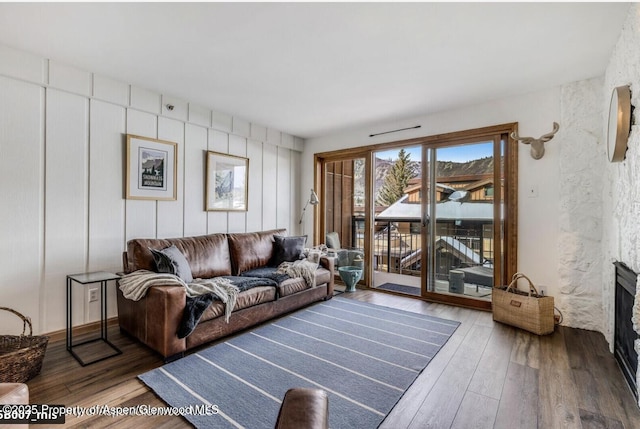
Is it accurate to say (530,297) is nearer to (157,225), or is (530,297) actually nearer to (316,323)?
(316,323)

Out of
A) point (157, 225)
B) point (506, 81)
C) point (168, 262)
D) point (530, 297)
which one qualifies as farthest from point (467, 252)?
point (157, 225)

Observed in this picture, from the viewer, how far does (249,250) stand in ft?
12.0

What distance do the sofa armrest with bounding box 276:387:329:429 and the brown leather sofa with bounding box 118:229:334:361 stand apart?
1.77 metres

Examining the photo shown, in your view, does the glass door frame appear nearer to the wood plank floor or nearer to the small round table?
the small round table

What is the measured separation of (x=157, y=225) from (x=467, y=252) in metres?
3.64

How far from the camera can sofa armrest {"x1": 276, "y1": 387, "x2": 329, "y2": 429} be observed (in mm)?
671

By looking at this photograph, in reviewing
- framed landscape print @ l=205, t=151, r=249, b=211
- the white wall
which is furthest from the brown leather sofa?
the white wall

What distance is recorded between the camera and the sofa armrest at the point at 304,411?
67 cm

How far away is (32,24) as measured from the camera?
209 cm

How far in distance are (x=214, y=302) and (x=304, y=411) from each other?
1.99 meters

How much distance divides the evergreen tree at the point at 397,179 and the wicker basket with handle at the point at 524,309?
A: 91.3 inches

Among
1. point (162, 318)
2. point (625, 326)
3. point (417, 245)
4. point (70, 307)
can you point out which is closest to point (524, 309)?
point (625, 326)

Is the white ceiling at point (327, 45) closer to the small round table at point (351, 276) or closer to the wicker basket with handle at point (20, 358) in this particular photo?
the wicker basket with handle at point (20, 358)

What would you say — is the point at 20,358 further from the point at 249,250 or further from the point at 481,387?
the point at 481,387
